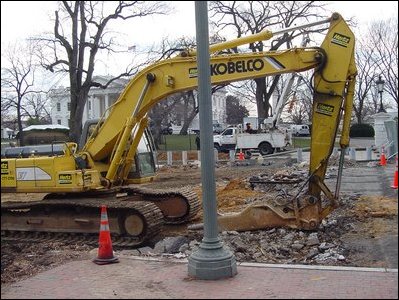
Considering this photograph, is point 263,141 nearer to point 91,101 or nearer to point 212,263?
point 91,101

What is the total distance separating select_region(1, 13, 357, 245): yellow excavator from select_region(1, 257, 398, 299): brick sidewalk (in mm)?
2960

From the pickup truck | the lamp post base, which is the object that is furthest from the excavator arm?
the pickup truck


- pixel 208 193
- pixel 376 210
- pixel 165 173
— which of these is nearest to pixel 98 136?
pixel 208 193

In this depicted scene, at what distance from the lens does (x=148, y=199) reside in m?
12.8

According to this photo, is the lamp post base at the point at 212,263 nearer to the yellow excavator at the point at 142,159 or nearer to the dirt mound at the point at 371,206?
the yellow excavator at the point at 142,159

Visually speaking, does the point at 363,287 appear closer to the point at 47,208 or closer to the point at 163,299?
the point at 163,299

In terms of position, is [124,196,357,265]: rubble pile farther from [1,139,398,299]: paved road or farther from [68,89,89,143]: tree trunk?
[68,89,89,143]: tree trunk

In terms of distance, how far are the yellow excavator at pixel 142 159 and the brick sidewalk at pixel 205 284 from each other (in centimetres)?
296

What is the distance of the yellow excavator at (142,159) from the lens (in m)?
9.84

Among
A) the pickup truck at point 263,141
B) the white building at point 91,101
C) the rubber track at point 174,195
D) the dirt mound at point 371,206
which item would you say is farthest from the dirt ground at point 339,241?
the pickup truck at point 263,141

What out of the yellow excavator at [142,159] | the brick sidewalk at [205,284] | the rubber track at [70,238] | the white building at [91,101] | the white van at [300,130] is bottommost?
the rubber track at [70,238]

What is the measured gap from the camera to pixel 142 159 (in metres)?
12.1

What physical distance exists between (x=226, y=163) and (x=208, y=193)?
23603 millimetres

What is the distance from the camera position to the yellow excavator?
9.84 metres
